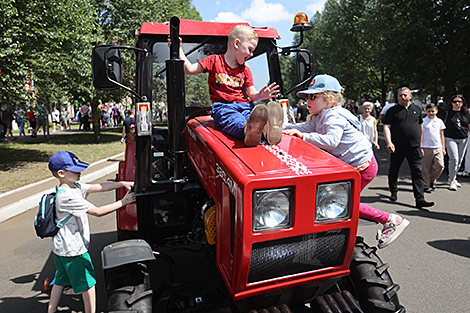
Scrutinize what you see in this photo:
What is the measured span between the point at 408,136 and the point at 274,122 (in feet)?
16.7

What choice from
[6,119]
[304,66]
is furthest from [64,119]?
[304,66]

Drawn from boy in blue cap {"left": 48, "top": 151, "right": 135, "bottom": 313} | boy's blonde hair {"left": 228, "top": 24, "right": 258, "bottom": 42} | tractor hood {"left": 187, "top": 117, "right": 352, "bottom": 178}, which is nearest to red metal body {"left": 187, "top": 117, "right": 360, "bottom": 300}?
tractor hood {"left": 187, "top": 117, "right": 352, "bottom": 178}

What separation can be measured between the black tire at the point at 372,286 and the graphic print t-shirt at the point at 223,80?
5.27 feet

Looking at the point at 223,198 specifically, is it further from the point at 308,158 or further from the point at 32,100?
Result: the point at 32,100

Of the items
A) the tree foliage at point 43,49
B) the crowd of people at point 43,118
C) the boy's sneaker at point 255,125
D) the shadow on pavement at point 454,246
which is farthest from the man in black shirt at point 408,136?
the crowd of people at point 43,118

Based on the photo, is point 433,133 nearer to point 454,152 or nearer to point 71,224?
point 454,152

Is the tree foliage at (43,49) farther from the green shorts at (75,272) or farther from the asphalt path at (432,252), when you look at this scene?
the asphalt path at (432,252)

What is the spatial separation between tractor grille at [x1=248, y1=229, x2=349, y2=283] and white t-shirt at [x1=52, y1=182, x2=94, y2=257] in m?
1.60

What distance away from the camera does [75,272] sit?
3.03 metres

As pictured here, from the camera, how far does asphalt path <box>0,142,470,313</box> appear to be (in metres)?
3.59

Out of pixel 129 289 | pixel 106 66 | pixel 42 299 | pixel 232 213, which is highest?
pixel 106 66

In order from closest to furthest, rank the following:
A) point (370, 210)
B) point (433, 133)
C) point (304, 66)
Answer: point (370, 210)
point (304, 66)
point (433, 133)

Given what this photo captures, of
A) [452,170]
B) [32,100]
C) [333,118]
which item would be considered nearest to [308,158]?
[333,118]

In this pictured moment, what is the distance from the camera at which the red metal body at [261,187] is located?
2.03 m
